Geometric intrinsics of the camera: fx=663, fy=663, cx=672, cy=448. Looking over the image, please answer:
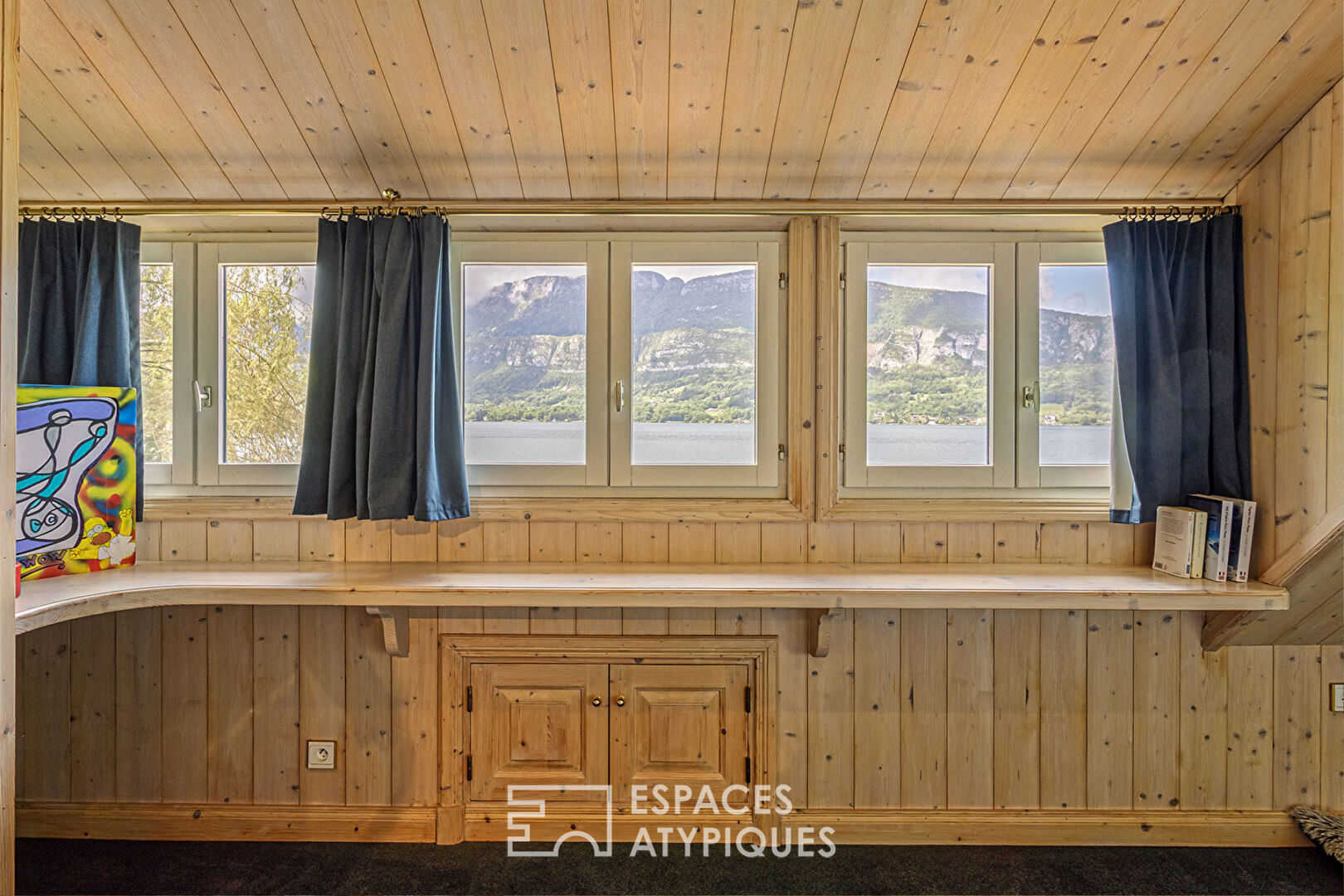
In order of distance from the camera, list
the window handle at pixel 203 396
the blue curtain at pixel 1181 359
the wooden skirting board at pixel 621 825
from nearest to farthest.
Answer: the blue curtain at pixel 1181 359 < the wooden skirting board at pixel 621 825 < the window handle at pixel 203 396

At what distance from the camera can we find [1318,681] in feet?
6.61

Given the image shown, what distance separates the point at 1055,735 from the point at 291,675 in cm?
236

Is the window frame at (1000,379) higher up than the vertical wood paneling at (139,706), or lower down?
higher up

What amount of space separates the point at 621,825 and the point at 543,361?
1445 mm

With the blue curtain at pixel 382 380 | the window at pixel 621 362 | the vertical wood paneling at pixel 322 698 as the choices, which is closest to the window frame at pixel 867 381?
the window at pixel 621 362

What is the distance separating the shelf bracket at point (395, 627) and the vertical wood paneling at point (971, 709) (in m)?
1.65

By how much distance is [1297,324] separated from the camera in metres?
1.77

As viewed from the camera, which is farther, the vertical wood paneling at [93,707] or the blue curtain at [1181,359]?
the vertical wood paneling at [93,707]

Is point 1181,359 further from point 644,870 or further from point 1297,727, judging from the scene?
point 644,870

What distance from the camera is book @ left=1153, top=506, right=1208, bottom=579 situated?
1835mm

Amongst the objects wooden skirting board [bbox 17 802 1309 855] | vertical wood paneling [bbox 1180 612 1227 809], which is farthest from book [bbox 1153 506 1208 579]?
wooden skirting board [bbox 17 802 1309 855]

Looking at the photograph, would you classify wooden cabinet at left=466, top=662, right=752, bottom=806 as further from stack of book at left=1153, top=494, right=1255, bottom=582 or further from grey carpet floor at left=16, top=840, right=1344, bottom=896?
stack of book at left=1153, top=494, right=1255, bottom=582

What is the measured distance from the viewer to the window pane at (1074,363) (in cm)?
210

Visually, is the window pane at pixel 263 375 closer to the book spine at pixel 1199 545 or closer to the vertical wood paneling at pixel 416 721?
the vertical wood paneling at pixel 416 721
